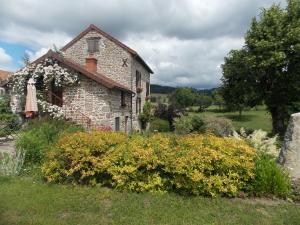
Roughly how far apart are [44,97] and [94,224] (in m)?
16.1

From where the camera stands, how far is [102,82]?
1834cm

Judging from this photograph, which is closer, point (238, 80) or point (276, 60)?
point (276, 60)

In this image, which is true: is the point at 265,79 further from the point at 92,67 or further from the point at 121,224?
the point at 121,224

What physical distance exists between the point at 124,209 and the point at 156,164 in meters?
1.36

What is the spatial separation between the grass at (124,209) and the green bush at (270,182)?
0.33 meters

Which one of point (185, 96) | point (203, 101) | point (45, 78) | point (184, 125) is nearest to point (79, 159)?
point (45, 78)

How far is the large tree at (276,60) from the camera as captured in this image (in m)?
18.8

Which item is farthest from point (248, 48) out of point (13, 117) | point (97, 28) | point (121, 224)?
point (121, 224)

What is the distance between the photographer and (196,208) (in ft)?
18.5

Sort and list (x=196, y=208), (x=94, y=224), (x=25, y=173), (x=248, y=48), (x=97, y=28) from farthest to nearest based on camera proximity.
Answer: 1. (x=97, y=28)
2. (x=248, y=48)
3. (x=25, y=173)
4. (x=196, y=208)
5. (x=94, y=224)

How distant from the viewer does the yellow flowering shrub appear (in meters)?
6.32

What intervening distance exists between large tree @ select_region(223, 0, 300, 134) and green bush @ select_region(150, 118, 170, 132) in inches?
322

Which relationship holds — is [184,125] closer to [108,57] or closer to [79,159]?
[108,57]

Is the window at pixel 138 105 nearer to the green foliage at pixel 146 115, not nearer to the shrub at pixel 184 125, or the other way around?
the green foliage at pixel 146 115
